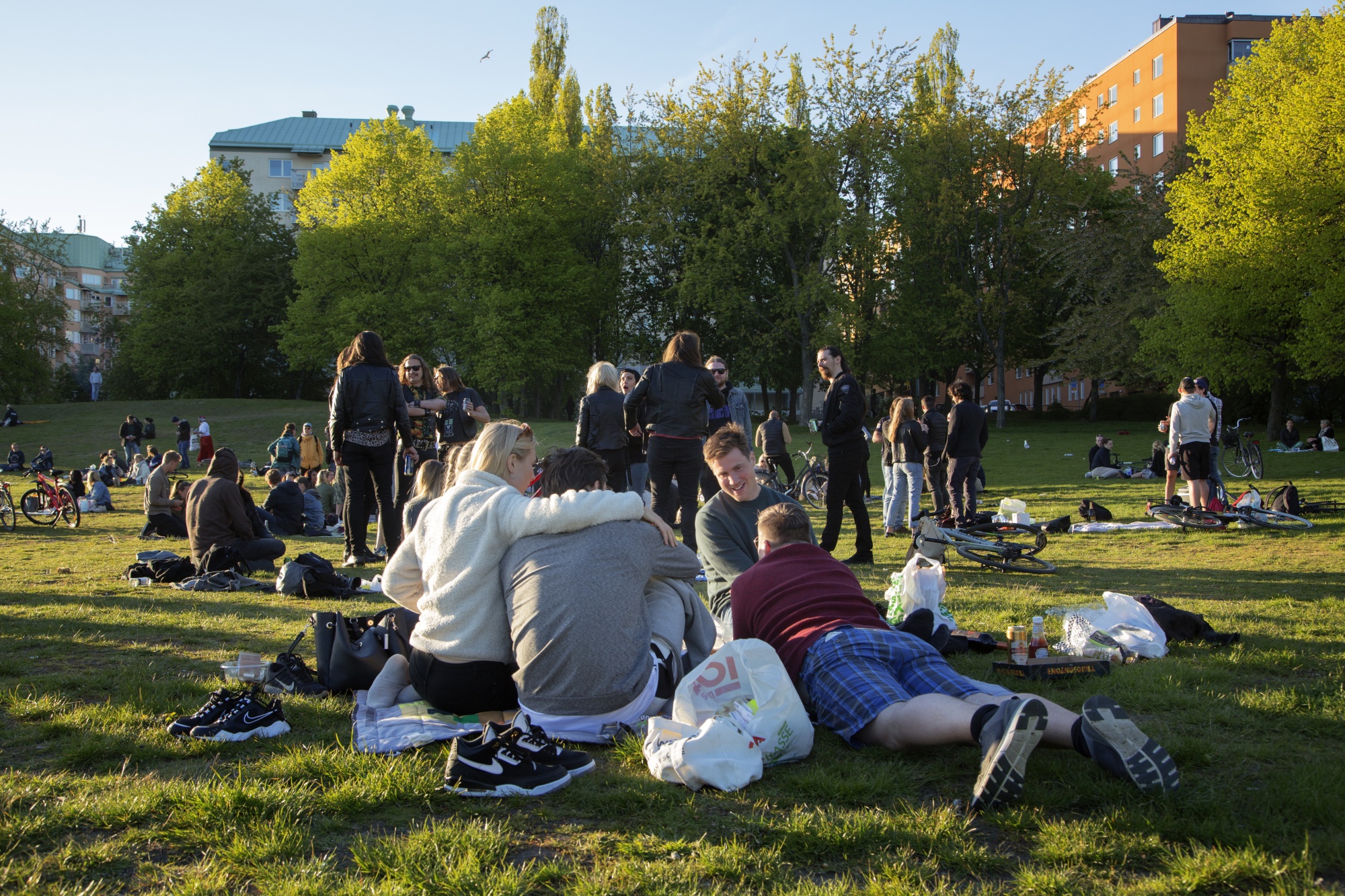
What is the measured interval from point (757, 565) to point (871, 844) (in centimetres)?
158

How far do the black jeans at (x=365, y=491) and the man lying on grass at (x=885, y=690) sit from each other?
5.10 m

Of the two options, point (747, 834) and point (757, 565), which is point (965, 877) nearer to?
point (747, 834)

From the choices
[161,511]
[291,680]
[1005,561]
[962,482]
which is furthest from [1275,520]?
[161,511]

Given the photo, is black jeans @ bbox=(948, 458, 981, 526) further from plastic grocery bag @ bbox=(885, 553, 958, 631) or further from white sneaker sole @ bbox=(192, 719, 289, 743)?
white sneaker sole @ bbox=(192, 719, 289, 743)

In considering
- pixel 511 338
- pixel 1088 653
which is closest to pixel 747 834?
pixel 1088 653

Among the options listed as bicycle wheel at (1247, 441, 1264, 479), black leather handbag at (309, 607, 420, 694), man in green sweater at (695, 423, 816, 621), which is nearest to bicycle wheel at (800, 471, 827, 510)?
bicycle wheel at (1247, 441, 1264, 479)

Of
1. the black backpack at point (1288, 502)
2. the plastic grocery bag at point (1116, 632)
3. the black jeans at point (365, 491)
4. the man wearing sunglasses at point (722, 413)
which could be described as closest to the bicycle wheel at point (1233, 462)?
the black backpack at point (1288, 502)

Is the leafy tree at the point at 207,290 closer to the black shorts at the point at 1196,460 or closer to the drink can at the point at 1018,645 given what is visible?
the black shorts at the point at 1196,460

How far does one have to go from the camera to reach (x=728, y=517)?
5242 mm

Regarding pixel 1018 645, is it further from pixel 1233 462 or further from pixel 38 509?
pixel 1233 462

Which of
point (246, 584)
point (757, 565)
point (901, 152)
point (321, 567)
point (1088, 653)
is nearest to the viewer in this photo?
point (757, 565)

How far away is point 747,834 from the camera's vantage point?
2.93m

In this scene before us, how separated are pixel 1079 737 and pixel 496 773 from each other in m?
2.04

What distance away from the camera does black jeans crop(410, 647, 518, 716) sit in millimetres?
3895
